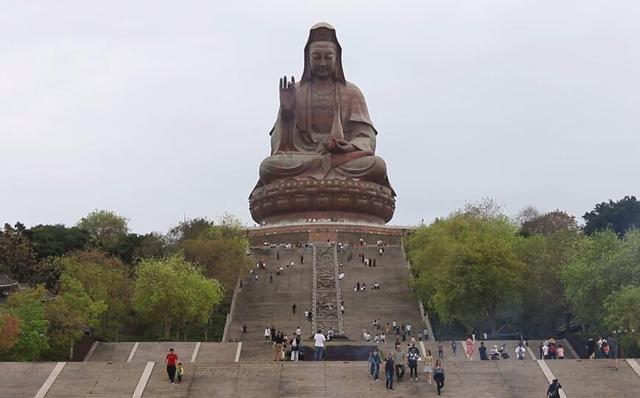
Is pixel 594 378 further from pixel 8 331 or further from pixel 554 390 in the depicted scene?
pixel 8 331

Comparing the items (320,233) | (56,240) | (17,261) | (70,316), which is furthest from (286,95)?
(70,316)

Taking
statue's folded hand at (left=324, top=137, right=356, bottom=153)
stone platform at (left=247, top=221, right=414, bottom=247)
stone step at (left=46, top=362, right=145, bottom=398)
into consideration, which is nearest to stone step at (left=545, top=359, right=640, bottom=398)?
stone step at (left=46, top=362, right=145, bottom=398)

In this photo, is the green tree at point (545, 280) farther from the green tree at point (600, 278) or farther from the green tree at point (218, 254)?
the green tree at point (218, 254)

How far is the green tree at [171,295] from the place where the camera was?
36.8 metres

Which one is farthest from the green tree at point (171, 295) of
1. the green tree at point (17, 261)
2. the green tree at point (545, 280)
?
the green tree at point (545, 280)

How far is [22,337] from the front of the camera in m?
29.9

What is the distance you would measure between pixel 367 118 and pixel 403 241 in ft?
33.9

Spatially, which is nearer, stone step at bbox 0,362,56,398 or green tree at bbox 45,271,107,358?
stone step at bbox 0,362,56,398

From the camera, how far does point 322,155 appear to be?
5778 cm

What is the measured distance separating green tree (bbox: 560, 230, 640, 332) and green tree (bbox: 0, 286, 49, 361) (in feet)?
50.5

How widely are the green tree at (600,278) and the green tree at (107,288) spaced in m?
15.4

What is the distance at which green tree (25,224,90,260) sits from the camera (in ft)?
163

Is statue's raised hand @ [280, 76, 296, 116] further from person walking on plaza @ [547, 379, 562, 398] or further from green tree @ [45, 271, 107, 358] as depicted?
person walking on plaza @ [547, 379, 562, 398]

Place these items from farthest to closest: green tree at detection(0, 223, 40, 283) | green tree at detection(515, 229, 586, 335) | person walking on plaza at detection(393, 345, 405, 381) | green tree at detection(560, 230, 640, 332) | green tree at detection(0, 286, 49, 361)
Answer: green tree at detection(0, 223, 40, 283) < green tree at detection(515, 229, 586, 335) < green tree at detection(560, 230, 640, 332) < green tree at detection(0, 286, 49, 361) < person walking on plaza at detection(393, 345, 405, 381)
